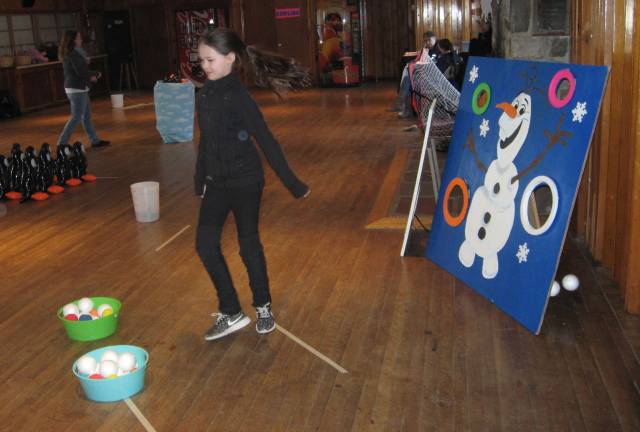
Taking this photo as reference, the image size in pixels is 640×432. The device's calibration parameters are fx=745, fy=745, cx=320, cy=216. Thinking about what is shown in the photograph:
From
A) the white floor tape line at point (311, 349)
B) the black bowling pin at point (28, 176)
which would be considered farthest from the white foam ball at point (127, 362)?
the black bowling pin at point (28, 176)

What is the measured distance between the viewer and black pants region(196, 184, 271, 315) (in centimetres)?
324

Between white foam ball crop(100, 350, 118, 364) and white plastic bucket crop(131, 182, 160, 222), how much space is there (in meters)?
2.52

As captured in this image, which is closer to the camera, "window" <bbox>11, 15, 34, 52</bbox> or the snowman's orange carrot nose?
the snowman's orange carrot nose

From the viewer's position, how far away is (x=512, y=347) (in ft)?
10.5

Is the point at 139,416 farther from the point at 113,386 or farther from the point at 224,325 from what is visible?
the point at 224,325

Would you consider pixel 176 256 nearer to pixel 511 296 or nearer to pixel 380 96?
pixel 511 296

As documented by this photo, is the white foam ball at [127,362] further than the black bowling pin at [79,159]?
No

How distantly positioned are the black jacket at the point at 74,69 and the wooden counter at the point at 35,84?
5406mm

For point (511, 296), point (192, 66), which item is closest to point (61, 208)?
point (511, 296)

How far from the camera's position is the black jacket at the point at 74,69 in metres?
8.42

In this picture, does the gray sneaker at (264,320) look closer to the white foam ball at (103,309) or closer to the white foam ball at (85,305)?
the white foam ball at (103,309)

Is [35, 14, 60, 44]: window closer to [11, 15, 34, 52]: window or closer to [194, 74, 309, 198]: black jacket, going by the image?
[11, 15, 34, 52]: window

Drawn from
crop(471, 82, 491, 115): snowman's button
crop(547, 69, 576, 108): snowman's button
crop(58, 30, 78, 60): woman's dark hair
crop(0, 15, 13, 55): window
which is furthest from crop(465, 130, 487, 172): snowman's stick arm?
A: crop(0, 15, 13, 55): window

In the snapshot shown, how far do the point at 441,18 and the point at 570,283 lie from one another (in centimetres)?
1176
